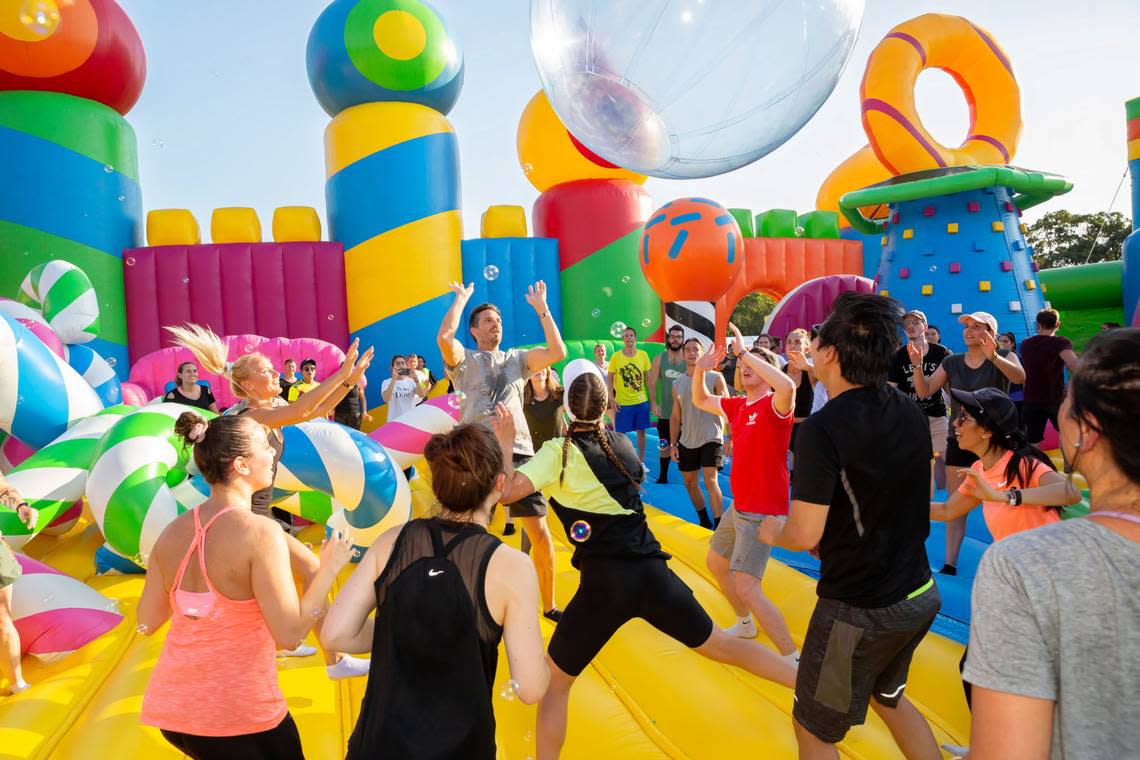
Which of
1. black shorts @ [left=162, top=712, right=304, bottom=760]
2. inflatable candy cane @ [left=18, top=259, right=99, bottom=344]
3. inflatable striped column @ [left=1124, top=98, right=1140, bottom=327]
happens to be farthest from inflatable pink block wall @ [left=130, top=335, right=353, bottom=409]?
inflatable striped column @ [left=1124, top=98, right=1140, bottom=327]

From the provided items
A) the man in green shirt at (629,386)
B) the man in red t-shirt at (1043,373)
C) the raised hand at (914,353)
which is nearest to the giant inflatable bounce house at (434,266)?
the man in red t-shirt at (1043,373)

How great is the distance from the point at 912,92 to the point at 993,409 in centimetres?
724

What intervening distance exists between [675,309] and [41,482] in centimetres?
710

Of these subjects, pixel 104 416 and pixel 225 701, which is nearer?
pixel 225 701

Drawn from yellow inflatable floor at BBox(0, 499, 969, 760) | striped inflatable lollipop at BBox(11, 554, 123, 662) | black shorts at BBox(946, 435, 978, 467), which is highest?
black shorts at BBox(946, 435, 978, 467)

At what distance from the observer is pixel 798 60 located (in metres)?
2.60

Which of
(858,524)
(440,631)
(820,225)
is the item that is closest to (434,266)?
(820,225)

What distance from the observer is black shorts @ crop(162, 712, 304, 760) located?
178 centimetres

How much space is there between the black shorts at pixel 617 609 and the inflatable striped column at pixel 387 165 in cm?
739

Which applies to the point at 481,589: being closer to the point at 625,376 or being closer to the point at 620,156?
the point at 620,156

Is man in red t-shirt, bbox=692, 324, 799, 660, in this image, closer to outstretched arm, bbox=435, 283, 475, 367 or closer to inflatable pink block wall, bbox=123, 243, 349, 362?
outstretched arm, bbox=435, 283, 475, 367

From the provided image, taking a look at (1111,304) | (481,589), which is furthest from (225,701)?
(1111,304)

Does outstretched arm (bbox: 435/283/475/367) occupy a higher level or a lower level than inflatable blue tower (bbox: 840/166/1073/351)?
lower

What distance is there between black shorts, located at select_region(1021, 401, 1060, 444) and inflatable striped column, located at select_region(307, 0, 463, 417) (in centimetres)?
649
